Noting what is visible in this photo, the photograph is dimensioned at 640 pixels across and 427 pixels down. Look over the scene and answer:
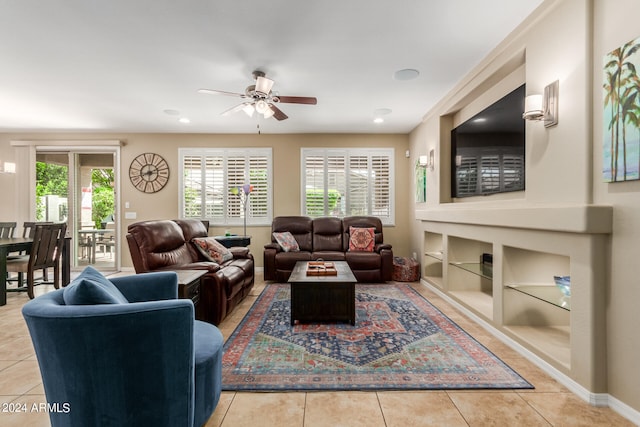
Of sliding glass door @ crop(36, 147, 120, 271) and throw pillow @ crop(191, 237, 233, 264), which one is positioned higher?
sliding glass door @ crop(36, 147, 120, 271)

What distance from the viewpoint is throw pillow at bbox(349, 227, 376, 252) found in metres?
5.09

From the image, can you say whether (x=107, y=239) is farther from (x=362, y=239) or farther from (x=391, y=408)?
(x=391, y=408)

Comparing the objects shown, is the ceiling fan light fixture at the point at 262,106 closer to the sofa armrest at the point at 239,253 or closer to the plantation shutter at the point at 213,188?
the sofa armrest at the point at 239,253

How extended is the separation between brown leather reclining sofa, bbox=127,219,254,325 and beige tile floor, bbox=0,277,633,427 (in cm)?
114

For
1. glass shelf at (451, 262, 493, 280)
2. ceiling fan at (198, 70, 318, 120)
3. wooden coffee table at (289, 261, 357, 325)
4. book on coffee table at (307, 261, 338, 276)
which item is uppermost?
ceiling fan at (198, 70, 318, 120)

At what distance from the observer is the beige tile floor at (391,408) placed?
5.36ft

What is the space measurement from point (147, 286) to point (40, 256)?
336cm

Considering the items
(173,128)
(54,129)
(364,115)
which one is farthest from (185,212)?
(364,115)

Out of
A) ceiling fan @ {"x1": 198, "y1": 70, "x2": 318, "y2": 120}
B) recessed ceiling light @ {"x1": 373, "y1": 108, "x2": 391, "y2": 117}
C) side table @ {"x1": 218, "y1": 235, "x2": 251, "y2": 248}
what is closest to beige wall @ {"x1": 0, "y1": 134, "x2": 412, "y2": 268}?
side table @ {"x1": 218, "y1": 235, "x2": 251, "y2": 248}

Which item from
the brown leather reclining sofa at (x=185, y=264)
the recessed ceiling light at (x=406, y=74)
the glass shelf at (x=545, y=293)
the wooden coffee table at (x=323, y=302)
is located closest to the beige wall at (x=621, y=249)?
the glass shelf at (x=545, y=293)

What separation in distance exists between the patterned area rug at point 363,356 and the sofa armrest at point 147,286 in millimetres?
728

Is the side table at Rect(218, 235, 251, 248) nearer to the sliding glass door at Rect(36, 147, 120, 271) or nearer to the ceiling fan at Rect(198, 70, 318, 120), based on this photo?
the ceiling fan at Rect(198, 70, 318, 120)

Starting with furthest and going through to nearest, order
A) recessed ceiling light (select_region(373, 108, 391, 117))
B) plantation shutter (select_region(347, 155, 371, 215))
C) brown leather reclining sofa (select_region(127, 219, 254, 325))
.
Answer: plantation shutter (select_region(347, 155, 371, 215))
recessed ceiling light (select_region(373, 108, 391, 117))
brown leather reclining sofa (select_region(127, 219, 254, 325))

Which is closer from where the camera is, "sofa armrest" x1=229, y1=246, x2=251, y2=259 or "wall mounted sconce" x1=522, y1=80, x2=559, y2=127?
"wall mounted sconce" x1=522, y1=80, x2=559, y2=127
